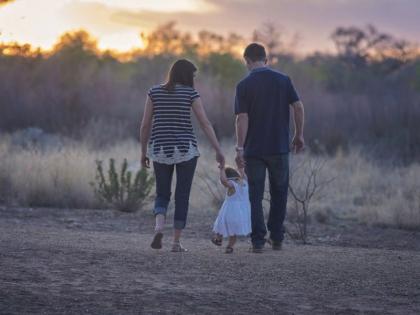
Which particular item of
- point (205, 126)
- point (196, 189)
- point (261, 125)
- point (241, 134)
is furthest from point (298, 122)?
point (196, 189)

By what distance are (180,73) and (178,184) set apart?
105 cm

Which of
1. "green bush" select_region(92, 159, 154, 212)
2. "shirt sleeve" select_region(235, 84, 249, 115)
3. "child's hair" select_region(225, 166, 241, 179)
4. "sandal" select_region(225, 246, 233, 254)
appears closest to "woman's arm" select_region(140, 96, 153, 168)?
"child's hair" select_region(225, 166, 241, 179)

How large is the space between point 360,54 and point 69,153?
39.3 metres

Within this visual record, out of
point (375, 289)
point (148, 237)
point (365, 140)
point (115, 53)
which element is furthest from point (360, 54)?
point (375, 289)

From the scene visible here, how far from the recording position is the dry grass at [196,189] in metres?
15.9

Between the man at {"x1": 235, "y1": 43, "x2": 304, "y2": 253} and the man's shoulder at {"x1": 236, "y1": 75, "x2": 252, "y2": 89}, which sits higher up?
the man's shoulder at {"x1": 236, "y1": 75, "x2": 252, "y2": 89}

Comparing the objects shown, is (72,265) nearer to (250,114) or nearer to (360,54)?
(250,114)

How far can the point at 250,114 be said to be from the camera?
9.66m

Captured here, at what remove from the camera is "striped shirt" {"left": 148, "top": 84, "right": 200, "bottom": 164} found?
9.16 metres

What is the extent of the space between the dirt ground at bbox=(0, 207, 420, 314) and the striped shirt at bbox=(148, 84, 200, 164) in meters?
0.93

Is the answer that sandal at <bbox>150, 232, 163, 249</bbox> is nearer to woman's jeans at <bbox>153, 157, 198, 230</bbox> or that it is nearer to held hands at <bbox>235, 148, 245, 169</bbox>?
woman's jeans at <bbox>153, 157, 198, 230</bbox>

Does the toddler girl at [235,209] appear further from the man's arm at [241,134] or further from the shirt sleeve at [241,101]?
the shirt sleeve at [241,101]

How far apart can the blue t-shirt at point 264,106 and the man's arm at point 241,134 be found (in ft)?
0.22

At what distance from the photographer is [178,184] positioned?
30.9 feet
